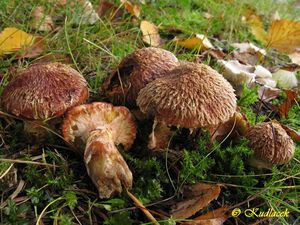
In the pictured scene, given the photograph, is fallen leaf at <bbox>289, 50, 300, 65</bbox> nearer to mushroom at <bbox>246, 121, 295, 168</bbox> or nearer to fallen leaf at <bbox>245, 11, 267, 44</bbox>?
fallen leaf at <bbox>245, 11, 267, 44</bbox>

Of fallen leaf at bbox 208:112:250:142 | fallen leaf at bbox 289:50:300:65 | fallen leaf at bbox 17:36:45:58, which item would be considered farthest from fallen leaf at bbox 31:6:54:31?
fallen leaf at bbox 289:50:300:65

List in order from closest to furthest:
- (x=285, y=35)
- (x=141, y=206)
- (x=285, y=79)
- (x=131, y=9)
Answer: (x=141, y=206)
(x=285, y=79)
(x=285, y=35)
(x=131, y=9)

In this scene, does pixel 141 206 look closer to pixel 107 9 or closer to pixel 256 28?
pixel 107 9

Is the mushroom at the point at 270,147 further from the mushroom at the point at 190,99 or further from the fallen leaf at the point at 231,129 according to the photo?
the mushroom at the point at 190,99

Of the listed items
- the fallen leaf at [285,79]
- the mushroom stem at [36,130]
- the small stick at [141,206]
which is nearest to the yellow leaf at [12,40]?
the mushroom stem at [36,130]

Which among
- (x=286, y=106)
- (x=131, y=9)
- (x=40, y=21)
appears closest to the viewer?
(x=286, y=106)

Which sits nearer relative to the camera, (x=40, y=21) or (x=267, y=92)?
(x=267, y=92)

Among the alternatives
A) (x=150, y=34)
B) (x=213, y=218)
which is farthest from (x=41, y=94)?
(x=150, y=34)
